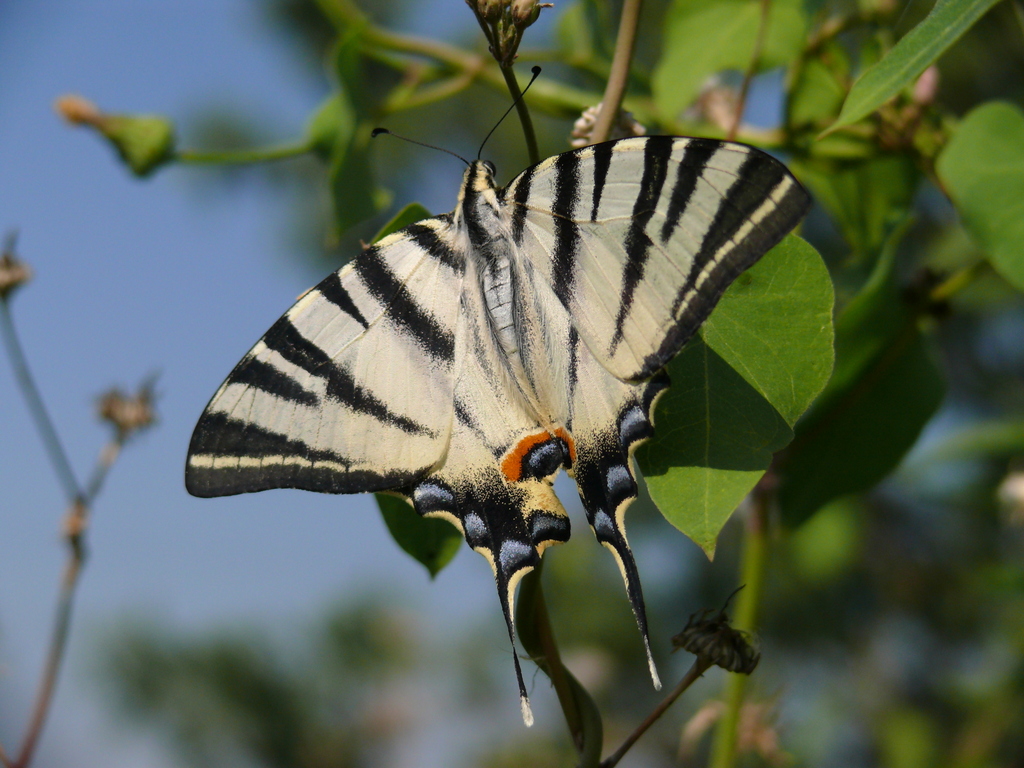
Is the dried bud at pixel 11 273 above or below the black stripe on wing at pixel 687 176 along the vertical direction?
below

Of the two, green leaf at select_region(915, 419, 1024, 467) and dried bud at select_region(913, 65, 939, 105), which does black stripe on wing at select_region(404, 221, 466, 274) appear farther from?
green leaf at select_region(915, 419, 1024, 467)

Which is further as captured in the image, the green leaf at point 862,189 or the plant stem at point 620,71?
the green leaf at point 862,189

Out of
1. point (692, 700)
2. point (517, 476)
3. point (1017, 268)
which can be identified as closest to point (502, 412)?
point (517, 476)

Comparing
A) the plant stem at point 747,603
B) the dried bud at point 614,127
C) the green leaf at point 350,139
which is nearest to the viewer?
the dried bud at point 614,127

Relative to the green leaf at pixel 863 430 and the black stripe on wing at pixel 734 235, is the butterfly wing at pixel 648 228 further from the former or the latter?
the green leaf at pixel 863 430

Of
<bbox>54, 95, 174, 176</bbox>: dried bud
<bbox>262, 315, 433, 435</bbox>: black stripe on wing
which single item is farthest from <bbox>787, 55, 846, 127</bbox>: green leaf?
<bbox>54, 95, 174, 176</bbox>: dried bud

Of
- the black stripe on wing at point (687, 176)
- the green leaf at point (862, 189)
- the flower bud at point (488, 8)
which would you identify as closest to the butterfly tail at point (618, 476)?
the black stripe on wing at point (687, 176)
